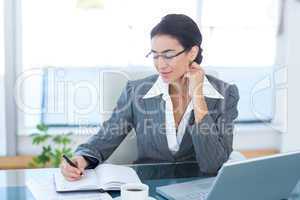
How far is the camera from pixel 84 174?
160cm

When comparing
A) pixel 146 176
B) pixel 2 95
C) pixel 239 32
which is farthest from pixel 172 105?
pixel 239 32

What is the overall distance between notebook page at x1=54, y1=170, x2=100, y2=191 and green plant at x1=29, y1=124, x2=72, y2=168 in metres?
1.36

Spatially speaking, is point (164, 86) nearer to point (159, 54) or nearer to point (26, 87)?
point (159, 54)

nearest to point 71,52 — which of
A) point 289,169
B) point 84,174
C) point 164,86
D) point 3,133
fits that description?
point 3,133

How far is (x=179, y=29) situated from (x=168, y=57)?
13 cm

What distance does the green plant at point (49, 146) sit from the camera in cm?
298

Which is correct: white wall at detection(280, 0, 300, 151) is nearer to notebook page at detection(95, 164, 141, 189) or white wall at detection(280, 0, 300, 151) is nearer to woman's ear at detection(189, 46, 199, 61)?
woman's ear at detection(189, 46, 199, 61)

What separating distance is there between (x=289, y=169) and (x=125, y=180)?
52 cm

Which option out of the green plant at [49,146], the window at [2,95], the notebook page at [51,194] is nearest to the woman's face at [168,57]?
the notebook page at [51,194]

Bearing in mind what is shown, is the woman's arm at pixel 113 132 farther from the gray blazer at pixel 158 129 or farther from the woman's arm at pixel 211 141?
the woman's arm at pixel 211 141

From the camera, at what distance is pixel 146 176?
1.68 meters

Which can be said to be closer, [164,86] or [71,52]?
[164,86]

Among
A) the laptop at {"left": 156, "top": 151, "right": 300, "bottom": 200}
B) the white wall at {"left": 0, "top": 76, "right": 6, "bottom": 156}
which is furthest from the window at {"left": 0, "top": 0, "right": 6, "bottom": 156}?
the laptop at {"left": 156, "top": 151, "right": 300, "bottom": 200}

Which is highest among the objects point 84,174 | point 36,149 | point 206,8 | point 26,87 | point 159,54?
point 206,8
